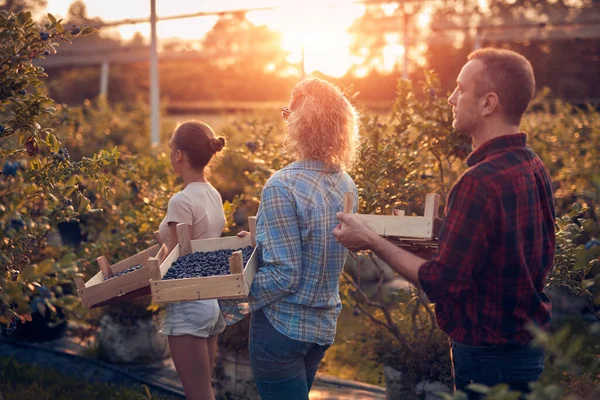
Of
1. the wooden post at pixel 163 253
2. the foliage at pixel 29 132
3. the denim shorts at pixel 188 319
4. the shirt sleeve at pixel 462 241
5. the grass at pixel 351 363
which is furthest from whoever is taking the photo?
the grass at pixel 351 363

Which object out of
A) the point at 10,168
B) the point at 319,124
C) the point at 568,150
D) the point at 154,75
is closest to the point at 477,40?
the point at 568,150

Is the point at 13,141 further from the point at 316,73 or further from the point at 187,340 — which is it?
the point at 187,340

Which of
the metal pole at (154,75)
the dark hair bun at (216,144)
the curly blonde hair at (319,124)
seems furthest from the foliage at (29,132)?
the metal pole at (154,75)

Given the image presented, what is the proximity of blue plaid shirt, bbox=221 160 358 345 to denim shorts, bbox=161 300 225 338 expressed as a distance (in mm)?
551

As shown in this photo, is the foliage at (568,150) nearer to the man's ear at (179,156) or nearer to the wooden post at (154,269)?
the man's ear at (179,156)

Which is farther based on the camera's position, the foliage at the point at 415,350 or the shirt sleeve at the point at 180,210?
the foliage at the point at 415,350

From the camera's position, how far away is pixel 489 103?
2.01 meters

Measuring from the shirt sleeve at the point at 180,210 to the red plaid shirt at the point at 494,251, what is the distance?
4.92ft

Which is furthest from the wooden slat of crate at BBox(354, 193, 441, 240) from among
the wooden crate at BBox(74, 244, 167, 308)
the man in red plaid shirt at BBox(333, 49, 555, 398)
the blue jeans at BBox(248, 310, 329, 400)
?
the wooden crate at BBox(74, 244, 167, 308)

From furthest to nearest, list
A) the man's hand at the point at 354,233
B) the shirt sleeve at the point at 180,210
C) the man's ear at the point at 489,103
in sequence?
the shirt sleeve at the point at 180,210, the man's hand at the point at 354,233, the man's ear at the point at 489,103

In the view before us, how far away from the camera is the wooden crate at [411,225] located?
2.17 meters

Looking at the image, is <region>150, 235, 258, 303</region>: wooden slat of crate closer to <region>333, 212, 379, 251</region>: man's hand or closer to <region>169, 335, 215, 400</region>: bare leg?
<region>333, 212, 379, 251</region>: man's hand

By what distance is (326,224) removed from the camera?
2.49 metres

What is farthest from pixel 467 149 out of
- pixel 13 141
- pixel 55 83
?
pixel 55 83
